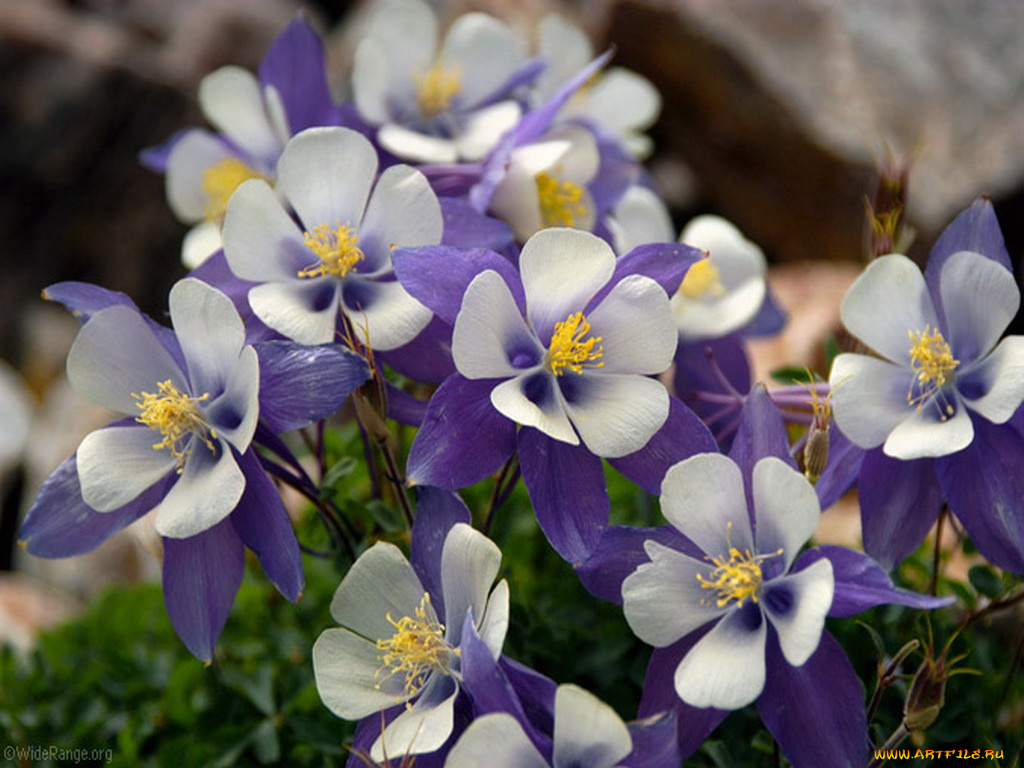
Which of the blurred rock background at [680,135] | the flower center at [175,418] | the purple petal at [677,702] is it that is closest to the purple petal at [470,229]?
the flower center at [175,418]

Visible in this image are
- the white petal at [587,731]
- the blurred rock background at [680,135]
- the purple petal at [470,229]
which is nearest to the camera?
the white petal at [587,731]

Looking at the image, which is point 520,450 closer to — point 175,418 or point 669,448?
point 669,448

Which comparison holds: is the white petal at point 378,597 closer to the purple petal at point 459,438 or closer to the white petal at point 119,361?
the purple petal at point 459,438

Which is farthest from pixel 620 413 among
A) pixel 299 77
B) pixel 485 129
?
pixel 299 77

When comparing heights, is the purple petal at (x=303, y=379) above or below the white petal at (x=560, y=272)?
below

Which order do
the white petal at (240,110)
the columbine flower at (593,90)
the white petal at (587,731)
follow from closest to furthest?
the white petal at (587,731) → the white petal at (240,110) → the columbine flower at (593,90)
